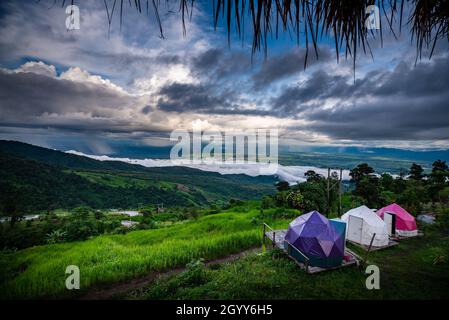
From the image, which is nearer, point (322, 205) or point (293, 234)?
point (293, 234)

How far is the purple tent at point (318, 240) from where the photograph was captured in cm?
945

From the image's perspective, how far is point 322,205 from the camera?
77.0ft

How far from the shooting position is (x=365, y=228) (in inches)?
559

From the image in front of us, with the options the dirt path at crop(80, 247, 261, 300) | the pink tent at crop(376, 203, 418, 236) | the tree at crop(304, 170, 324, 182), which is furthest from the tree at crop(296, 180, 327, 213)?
the dirt path at crop(80, 247, 261, 300)

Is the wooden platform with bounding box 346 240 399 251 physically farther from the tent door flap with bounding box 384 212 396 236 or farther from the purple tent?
the purple tent

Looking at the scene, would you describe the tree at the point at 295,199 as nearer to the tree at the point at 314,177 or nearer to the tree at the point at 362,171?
the tree at the point at 314,177

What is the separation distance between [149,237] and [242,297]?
1178cm

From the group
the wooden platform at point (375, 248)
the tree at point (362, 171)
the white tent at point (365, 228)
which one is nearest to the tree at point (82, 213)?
the white tent at point (365, 228)

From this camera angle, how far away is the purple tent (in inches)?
372

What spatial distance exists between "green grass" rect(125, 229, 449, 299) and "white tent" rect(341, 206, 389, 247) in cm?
320

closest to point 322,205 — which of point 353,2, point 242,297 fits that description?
point 242,297

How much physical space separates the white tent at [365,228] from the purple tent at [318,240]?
5.39m

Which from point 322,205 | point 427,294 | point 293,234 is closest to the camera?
point 427,294
